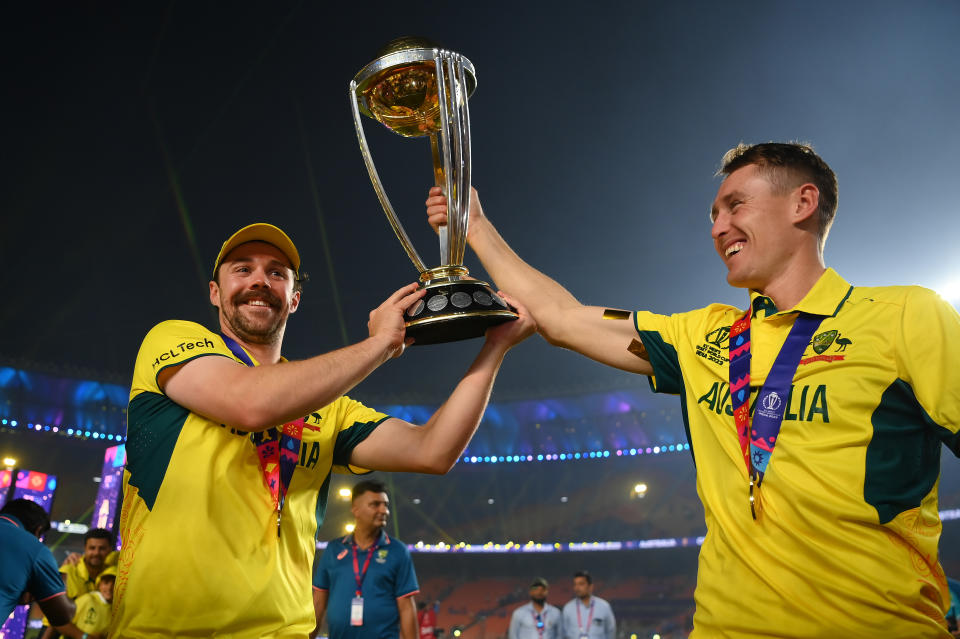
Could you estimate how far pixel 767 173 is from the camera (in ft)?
6.55

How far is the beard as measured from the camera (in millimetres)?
2287

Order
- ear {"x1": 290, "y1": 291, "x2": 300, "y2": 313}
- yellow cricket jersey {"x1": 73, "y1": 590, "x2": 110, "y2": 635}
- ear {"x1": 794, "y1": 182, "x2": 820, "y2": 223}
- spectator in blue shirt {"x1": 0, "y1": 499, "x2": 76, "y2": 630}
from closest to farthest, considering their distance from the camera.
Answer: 1. ear {"x1": 794, "y1": 182, "x2": 820, "y2": 223}
2. ear {"x1": 290, "y1": 291, "x2": 300, "y2": 313}
3. spectator in blue shirt {"x1": 0, "y1": 499, "x2": 76, "y2": 630}
4. yellow cricket jersey {"x1": 73, "y1": 590, "x2": 110, "y2": 635}

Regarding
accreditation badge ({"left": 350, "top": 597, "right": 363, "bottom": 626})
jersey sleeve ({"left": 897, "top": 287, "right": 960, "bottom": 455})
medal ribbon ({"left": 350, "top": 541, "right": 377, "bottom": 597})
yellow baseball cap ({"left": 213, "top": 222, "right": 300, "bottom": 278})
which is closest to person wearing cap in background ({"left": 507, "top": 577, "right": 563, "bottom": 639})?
medal ribbon ({"left": 350, "top": 541, "right": 377, "bottom": 597})

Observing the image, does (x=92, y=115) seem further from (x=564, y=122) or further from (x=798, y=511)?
(x=798, y=511)

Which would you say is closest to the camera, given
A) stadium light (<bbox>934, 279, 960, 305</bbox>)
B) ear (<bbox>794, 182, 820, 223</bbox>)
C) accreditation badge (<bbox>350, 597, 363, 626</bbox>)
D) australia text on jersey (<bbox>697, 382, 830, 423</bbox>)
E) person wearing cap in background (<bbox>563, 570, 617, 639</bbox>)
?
australia text on jersey (<bbox>697, 382, 830, 423</bbox>)

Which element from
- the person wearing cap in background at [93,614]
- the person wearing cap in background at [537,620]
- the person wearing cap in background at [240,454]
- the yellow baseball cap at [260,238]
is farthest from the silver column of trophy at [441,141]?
the person wearing cap in background at [537,620]

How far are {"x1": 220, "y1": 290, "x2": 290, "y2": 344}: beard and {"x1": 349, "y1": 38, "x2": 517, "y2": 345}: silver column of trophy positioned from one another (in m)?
0.50

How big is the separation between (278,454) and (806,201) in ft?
5.82

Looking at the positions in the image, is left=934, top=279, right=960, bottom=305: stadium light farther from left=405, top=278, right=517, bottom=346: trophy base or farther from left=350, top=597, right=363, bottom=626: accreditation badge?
left=405, top=278, right=517, bottom=346: trophy base

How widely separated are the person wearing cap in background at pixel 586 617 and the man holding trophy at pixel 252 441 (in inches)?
311

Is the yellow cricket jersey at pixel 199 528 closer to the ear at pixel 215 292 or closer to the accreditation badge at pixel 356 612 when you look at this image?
the ear at pixel 215 292

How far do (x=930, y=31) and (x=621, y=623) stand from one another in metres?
20.2

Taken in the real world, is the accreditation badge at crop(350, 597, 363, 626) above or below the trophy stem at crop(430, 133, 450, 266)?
below

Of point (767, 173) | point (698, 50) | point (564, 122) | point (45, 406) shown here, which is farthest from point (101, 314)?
point (767, 173)
